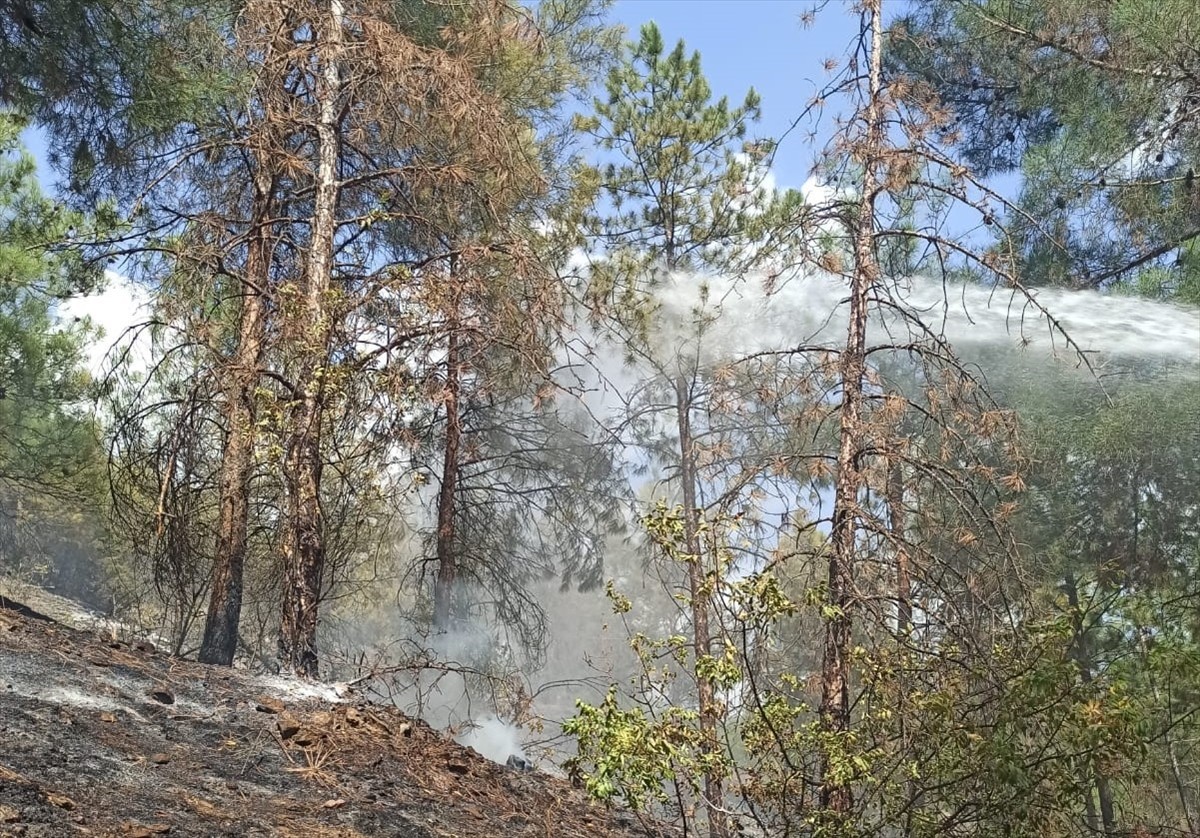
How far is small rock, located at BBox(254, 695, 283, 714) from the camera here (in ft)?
17.5

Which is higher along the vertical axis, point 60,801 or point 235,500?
point 235,500

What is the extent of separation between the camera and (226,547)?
8703 mm

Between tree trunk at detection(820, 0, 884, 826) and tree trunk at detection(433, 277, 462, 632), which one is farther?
tree trunk at detection(433, 277, 462, 632)

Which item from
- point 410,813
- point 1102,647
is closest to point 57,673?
point 410,813

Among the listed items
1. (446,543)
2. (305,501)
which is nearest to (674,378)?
(446,543)

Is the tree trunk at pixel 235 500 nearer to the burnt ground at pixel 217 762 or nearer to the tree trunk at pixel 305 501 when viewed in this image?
the tree trunk at pixel 305 501

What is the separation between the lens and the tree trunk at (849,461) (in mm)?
5059

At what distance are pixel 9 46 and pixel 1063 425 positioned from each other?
9.29 metres

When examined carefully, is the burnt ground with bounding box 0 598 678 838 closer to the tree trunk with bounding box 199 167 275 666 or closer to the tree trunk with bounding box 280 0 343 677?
the tree trunk with bounding box 280 0 343 677

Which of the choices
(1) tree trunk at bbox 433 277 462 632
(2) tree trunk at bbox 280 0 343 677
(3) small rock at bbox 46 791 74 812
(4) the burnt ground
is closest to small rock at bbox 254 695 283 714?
(4) the burnt ground

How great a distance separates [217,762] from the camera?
4.61m

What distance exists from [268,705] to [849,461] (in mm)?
3124

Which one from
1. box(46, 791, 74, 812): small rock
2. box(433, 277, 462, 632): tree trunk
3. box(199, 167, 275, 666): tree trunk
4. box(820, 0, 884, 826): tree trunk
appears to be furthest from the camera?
box(433, 277, 462, 632): tree trunk

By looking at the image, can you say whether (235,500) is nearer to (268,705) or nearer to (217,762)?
(268,705)
